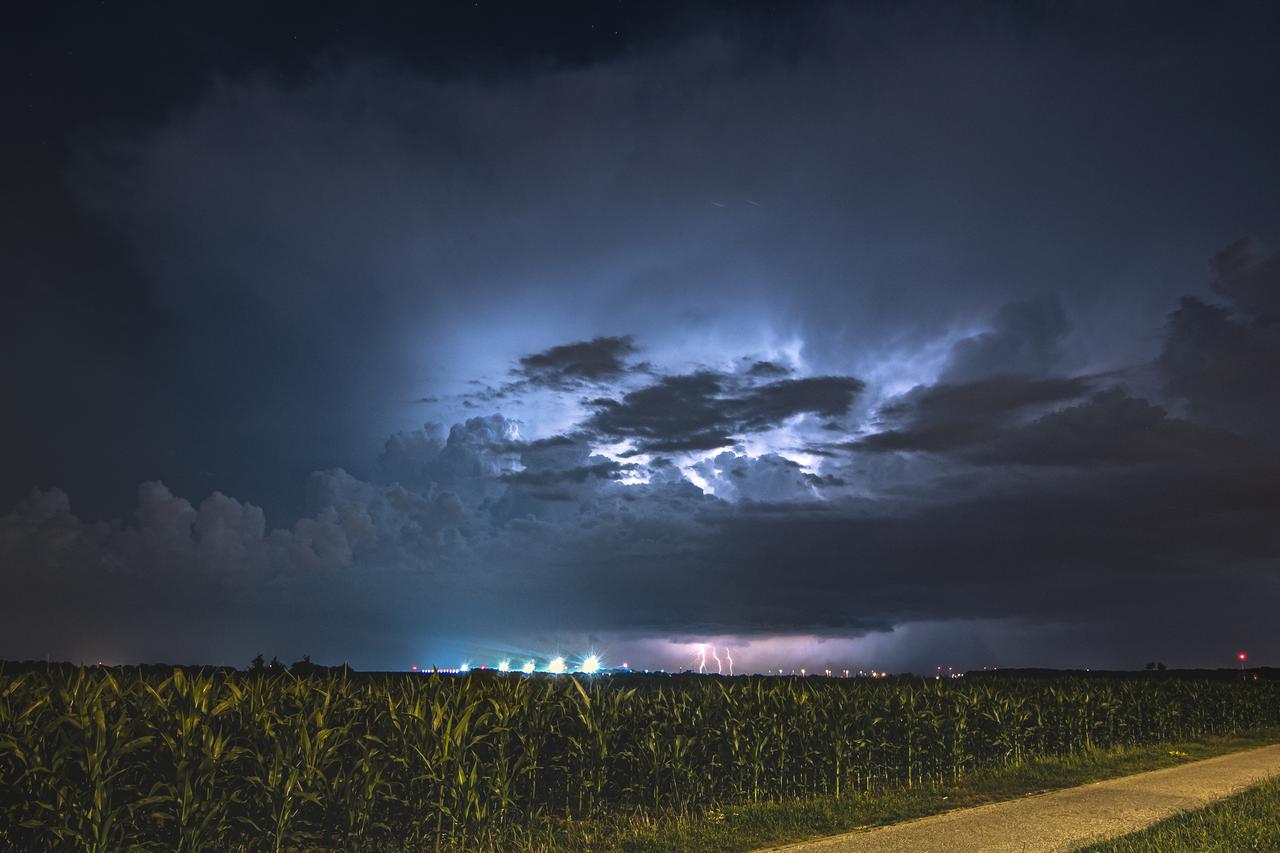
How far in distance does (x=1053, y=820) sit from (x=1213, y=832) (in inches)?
80.4

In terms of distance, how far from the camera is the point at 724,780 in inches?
635

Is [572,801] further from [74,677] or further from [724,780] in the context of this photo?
[74,677]

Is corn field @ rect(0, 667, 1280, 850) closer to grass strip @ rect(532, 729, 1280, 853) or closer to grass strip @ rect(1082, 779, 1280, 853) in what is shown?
grass strip @ rect(532, 729, 1280, 853)

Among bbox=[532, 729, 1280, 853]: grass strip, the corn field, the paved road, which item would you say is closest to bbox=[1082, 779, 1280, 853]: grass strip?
bbox=[532, 729, 1280, 853]: grass strip

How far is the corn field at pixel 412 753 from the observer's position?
9.54 meters

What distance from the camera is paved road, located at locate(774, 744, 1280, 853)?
37.3 feet

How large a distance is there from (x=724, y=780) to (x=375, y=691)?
6.55m

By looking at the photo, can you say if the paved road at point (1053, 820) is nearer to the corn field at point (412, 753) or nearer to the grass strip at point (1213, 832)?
the grass strip at point (1213, 832)

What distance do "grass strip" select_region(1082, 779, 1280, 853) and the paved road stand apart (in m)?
0.35

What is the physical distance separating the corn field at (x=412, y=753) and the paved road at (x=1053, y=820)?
3.48m

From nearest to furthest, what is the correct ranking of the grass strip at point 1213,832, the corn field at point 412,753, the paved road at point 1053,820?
the corn field at point 412,753 < the grass strip at point 1213,832 < the paved road at point 1053,820

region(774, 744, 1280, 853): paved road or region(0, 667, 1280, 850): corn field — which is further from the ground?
region(0, 667, 1280, 850): corn field

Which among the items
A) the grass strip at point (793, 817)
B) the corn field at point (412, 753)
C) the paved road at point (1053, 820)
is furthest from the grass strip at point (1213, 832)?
the corn field at point (412, 753)

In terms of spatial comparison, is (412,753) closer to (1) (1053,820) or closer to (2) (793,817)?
(2) (793,817)
